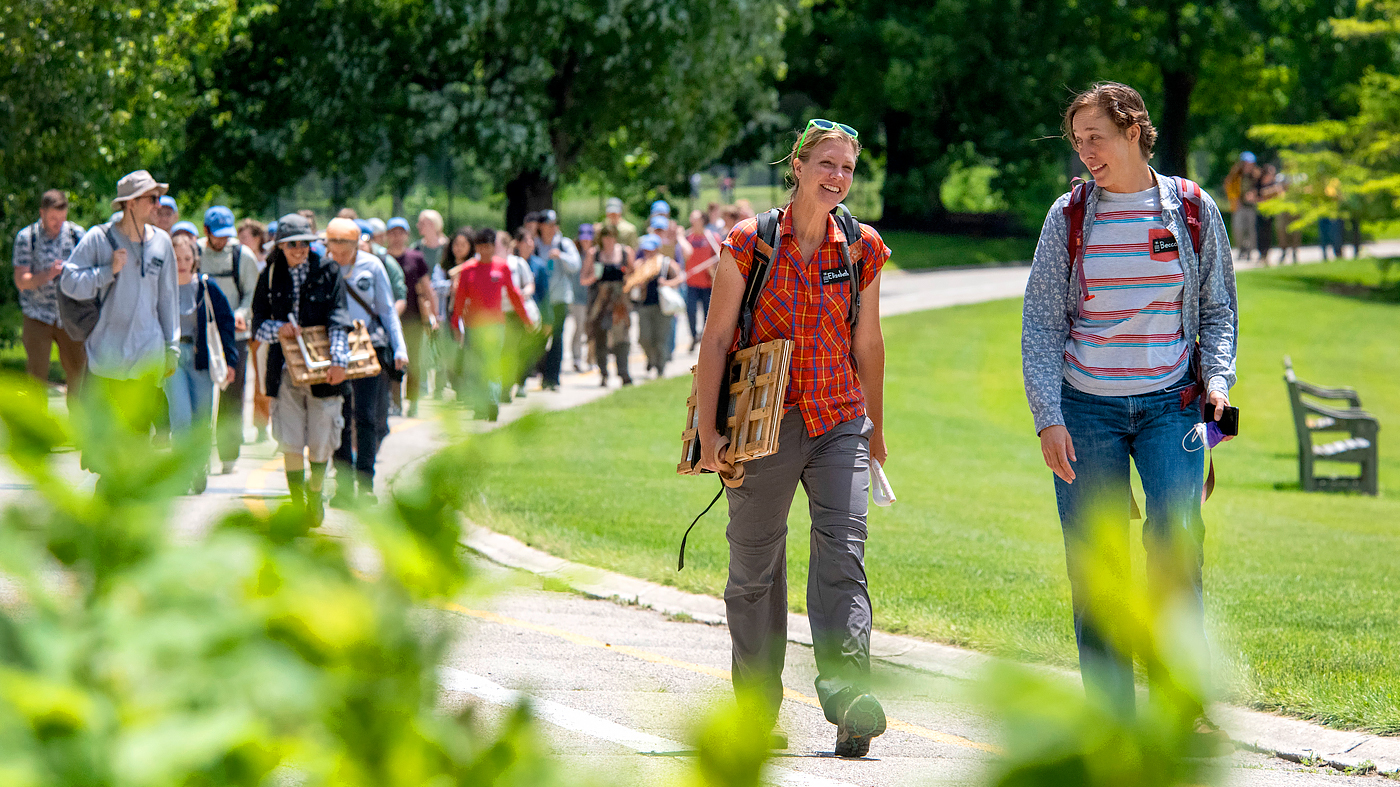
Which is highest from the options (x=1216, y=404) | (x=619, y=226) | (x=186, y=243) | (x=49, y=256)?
(x=1216, y=404)

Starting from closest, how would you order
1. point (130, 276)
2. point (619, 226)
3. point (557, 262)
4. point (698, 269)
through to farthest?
point (130, 276), point (557, 262), point (619, 226), point (698, 269)

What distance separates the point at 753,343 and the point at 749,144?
42.4 meters

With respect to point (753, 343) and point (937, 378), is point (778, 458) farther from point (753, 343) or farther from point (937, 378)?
point (937, 378)

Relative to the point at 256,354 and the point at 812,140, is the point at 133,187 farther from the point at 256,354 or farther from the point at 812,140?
the point at 812,140

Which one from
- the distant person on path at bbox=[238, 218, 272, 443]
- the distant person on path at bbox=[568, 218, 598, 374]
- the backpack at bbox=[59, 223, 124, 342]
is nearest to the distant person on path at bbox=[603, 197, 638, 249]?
the distant person on path at bbox=[568, 218, 598, 374]

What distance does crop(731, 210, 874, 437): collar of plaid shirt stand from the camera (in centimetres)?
504

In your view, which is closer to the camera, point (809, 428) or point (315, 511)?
point (315, 511)

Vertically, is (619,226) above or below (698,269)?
above

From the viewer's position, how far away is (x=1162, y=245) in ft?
16.4

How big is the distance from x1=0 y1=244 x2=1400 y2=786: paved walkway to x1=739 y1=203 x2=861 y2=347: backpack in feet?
3.02

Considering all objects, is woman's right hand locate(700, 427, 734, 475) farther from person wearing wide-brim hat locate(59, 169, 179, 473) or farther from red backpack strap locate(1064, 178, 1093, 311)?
person wearing wide-brim hat locate(59, 169, 179, 473)

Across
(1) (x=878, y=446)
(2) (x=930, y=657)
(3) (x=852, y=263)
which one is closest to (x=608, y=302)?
(1) (x=878, y=446)

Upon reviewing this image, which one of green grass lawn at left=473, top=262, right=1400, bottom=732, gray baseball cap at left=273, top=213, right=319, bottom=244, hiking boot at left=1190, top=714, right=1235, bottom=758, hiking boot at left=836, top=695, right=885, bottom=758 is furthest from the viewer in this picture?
gray baseball cap at left=273, top=213, right=319, bottom=244

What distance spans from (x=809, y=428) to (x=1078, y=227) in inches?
41.4
